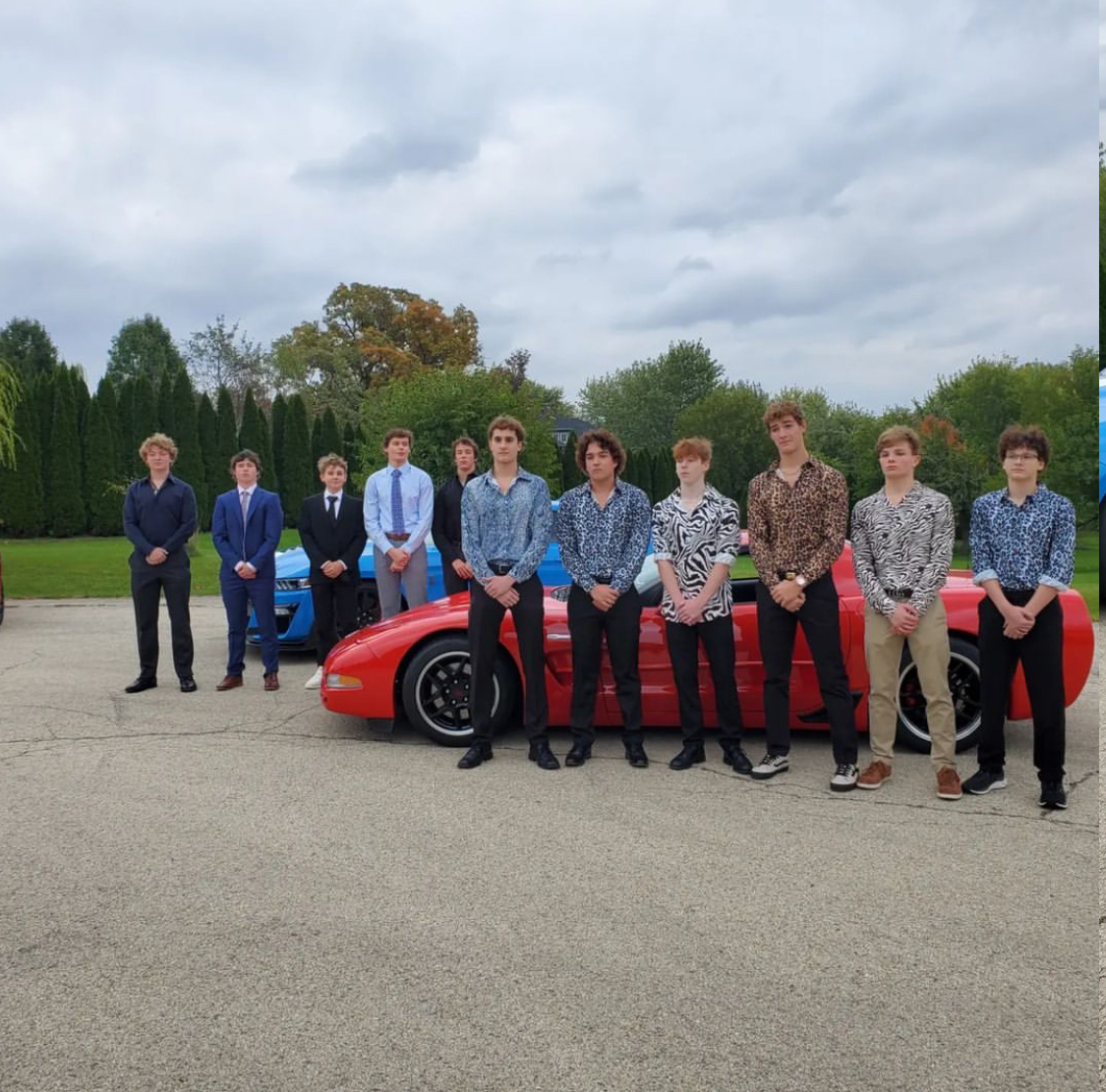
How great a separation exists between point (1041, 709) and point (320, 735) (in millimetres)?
3871

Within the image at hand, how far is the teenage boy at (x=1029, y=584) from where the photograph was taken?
451 cm

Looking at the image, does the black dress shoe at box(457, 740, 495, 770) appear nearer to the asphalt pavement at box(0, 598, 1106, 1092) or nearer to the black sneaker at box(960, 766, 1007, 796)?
the asphalt pavement at box(0, 598, 1106, 1092)

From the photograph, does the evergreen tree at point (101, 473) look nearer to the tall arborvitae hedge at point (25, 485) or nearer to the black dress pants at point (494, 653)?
the tall arborvitae hedge at point (25, 485)

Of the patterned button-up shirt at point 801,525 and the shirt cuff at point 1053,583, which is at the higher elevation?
the patterned button-up shirt at point 801,525

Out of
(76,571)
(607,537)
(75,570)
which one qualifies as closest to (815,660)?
(607,537)

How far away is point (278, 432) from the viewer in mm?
33750

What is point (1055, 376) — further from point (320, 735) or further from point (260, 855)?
point (260, 855)

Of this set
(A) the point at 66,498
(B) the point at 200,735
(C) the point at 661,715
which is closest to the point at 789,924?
(C) the point at 661,715

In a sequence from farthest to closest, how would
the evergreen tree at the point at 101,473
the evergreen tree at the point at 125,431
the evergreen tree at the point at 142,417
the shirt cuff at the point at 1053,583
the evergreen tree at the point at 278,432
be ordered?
the evergreen tree at the point at 278,432, the evergreen tree at the point at 142,417, the evergreen tree at the point at 125,431, the evergreen tree at the point at 101,473, the shirt cuff at the point at 1053,583

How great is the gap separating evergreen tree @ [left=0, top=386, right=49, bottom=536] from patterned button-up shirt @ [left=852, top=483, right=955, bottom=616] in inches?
1021

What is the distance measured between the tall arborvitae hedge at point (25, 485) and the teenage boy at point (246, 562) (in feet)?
70.6

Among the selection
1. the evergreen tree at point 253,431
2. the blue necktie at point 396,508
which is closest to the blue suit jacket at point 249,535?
the blue necktie at point 396,508

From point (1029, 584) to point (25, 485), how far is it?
1061 inches

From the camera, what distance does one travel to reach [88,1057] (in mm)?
2492
